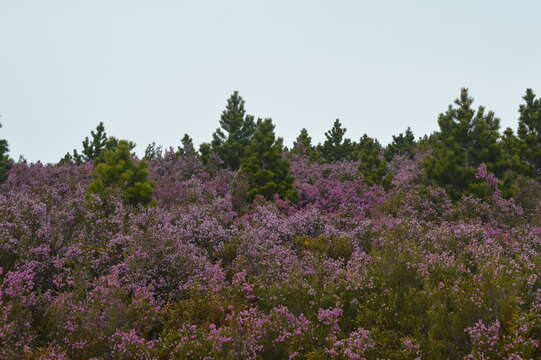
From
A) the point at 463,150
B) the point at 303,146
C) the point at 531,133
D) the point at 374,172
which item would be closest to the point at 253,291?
the point at 463,150

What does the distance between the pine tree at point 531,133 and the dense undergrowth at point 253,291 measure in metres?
14.7

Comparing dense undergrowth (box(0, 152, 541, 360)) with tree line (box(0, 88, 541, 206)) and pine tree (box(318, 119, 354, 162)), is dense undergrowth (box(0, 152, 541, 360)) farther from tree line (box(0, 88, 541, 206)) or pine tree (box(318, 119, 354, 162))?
pine tree (box(318, 119, 354, 162))

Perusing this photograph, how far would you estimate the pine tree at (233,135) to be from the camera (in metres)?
38.7

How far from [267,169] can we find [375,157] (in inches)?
354

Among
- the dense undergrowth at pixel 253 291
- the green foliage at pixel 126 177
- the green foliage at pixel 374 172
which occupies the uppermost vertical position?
the green foliage at pixel 374 172

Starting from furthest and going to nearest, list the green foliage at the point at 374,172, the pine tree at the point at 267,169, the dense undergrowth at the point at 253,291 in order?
the green foliage at the point at 374,172
the pine tree at the point at 267,169
the dense undergrowth at the point at 253,291

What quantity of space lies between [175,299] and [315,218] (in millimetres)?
7880

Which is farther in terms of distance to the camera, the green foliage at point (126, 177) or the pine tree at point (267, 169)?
the pine tree at point (267, 169)

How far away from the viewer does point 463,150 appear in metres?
26.3

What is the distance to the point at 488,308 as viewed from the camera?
30.2 ft

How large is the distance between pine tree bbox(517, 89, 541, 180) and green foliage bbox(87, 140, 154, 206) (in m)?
22.6

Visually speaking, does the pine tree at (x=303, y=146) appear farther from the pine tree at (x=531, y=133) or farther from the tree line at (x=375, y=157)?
the pine tree at (x=531, y=133)

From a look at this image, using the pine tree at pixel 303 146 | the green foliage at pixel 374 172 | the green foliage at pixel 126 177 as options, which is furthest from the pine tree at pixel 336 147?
the green foliage at pixel 126 177

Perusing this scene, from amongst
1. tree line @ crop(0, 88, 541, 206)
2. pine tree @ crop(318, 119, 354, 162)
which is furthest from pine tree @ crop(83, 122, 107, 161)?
pine tree @ crop(318, 119, 354, 162)
